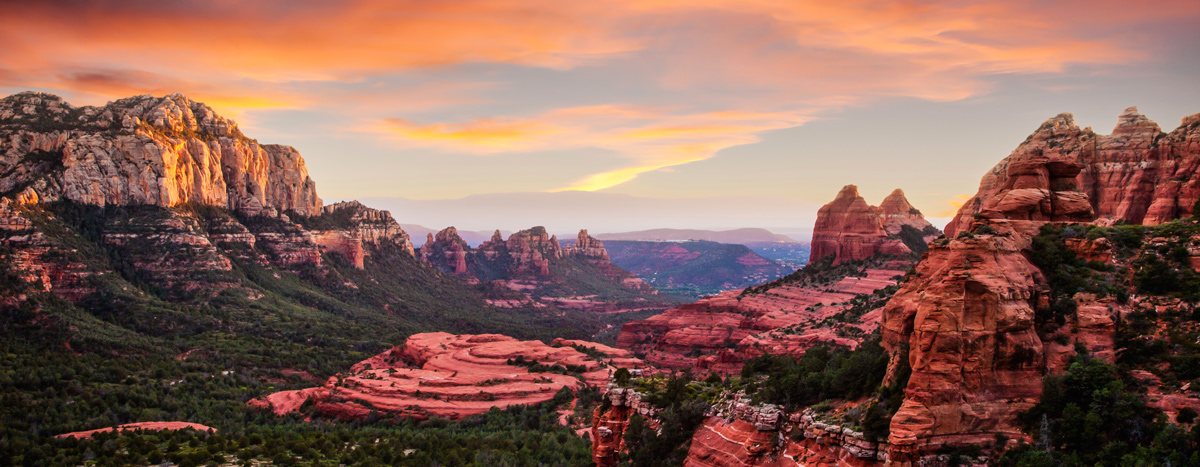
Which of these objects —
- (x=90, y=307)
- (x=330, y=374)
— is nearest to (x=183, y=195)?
(x=90, y=307)

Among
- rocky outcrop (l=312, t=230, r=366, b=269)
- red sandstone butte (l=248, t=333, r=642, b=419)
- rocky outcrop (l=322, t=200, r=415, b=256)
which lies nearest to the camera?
red sandstone butte (l=248, t=333, r=642, b=419)

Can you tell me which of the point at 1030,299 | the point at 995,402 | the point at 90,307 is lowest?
the point at 90,307

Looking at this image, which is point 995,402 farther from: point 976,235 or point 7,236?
point 7,236

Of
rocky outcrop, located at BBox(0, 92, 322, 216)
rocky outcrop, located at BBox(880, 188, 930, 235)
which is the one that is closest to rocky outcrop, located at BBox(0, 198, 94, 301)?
rocky outcrop, located at BBox(0, 92, 322, 216)

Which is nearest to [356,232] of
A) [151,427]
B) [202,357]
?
[202,357]

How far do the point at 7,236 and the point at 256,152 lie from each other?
66.6 metres

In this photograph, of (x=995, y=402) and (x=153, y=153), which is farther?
(x=153, y=153)

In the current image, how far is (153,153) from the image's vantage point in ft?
372

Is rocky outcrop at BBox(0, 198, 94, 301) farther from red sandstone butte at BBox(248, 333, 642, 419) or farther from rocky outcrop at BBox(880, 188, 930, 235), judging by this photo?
rocky outcrop at BBox(880, 188, 930, 235)

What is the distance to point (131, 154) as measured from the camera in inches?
4412

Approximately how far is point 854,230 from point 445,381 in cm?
5516

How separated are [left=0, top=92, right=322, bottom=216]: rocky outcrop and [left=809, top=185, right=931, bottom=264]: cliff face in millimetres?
107657

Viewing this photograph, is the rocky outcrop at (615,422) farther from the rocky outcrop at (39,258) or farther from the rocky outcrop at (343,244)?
the rocky outcrop at (343,244)

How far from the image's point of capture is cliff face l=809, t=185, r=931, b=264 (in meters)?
85.8
